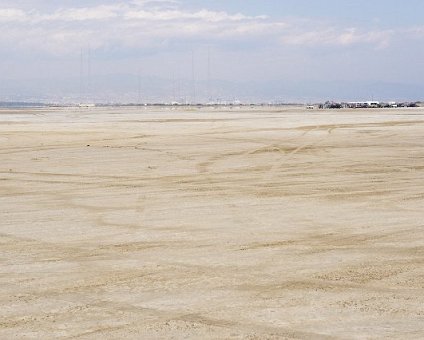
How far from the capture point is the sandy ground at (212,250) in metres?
7.66

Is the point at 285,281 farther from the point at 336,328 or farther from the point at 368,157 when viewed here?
the point at 368,157

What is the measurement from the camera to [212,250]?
35.9 ft

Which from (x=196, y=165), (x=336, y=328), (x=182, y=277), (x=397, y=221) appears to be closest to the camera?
(x=336, y=328)

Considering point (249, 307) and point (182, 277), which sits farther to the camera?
point (182, 277)

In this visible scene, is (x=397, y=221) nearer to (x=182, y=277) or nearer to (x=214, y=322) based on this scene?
(x=182, y=277)

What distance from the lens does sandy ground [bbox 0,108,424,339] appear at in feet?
25.1

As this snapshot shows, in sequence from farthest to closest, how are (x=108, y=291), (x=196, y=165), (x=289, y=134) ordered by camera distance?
(x=289, y=134) → (x=196, y=165) → (x=108, y=291)

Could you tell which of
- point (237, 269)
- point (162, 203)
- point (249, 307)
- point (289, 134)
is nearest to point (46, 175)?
point (162, 203)

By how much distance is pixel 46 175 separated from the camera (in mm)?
20953

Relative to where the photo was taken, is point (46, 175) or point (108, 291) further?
point (46, 175)

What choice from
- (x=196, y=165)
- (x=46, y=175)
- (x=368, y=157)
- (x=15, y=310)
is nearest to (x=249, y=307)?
(x=15, y=310)

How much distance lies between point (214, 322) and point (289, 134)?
3141 cm

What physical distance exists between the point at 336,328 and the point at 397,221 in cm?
621

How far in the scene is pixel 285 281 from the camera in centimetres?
916
